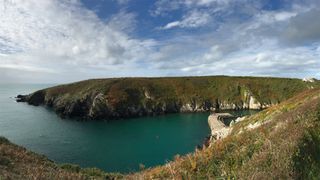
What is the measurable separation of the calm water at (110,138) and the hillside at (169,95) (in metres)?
12.5

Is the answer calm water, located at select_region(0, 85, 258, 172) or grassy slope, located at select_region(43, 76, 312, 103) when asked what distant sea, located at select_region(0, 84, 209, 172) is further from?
grassy slope, located at select_region(43, 76, 312, 103)

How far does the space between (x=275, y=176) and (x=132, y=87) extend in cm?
15198

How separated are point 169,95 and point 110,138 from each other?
2684 inches

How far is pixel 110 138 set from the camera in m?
91.9

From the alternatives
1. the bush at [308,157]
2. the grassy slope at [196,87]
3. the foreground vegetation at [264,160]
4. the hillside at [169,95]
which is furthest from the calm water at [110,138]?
the bush at [308,157]

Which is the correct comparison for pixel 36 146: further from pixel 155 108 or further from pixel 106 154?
pixel 155 108

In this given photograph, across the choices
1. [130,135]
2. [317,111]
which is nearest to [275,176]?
[317,111]

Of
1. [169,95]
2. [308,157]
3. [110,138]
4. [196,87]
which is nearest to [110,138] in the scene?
[110,138]

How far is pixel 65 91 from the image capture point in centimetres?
17875

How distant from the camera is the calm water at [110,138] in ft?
223

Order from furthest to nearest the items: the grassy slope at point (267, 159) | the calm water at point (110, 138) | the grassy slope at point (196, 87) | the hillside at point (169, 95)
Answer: the grassy slope at point (196, 87), the hillside at point (169, 95), the calm water at point (110, 138), the grassy slope at point (267, 159)

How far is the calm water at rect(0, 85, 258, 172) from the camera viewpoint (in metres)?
68.0

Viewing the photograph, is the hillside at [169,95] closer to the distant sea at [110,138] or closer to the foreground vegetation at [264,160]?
the distant sea at [110,138]

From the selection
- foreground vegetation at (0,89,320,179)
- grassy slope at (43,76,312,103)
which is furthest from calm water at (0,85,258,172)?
foreground vegetation at (0,89,320,179)
